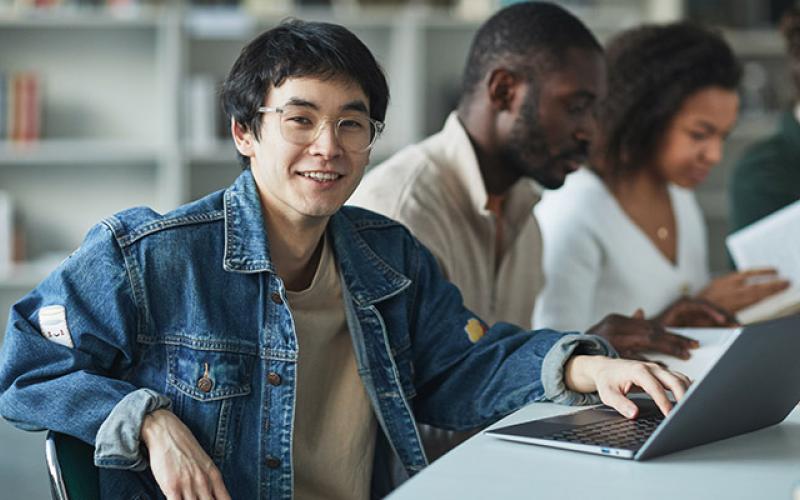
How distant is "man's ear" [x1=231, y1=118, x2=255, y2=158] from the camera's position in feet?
4.55

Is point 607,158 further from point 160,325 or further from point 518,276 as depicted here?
point 160,325

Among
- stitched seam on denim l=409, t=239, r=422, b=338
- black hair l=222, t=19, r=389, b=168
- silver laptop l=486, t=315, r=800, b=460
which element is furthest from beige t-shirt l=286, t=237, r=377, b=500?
silver laptop l=486, t=315, r=800, b=460

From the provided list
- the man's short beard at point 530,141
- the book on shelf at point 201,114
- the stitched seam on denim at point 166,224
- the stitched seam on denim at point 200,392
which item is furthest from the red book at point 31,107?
the stitched seam on denim at point 200,392

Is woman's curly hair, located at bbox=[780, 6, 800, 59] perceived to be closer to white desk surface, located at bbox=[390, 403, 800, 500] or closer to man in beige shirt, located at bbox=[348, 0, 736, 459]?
man in beige shirt, located at bbox=[348, 0, 736, 459]

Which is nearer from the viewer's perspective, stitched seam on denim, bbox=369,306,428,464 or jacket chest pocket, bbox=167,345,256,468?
jacket chest pocket, bbox=167,345,256,468

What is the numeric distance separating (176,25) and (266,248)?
2.89 metres

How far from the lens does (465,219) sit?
190 cm

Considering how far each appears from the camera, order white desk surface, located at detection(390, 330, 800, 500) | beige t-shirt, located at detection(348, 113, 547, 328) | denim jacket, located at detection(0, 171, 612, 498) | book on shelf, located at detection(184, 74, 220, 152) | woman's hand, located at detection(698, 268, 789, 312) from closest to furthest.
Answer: white desk surface, located at detection(390, 330, 800, 500)
denim jacket, located at detection(0, 171, 612, 498)
beige t-shirt, located at detection(348, 113, 547, 328)
woman's hand, located at detection(698, 268, 789, 312)
book on shelf, located at detection(184, 74, 220, 152)

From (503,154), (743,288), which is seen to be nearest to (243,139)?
(503,154)

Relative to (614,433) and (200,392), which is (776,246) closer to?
(614,433)

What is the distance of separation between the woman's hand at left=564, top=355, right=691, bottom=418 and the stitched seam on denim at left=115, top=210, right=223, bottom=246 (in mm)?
475

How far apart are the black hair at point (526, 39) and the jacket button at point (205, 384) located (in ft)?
3.23

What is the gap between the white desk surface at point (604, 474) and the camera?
880 mm

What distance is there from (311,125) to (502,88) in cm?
75
